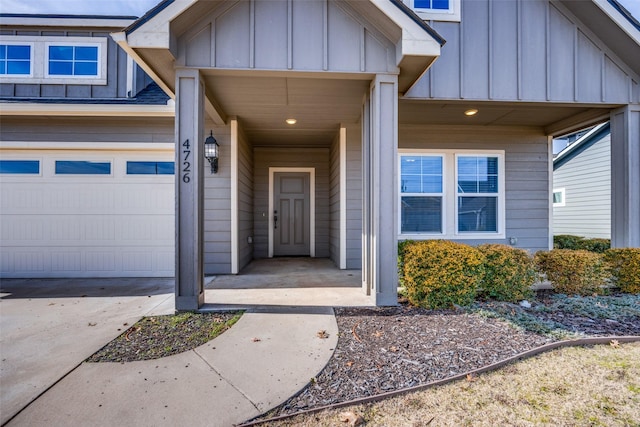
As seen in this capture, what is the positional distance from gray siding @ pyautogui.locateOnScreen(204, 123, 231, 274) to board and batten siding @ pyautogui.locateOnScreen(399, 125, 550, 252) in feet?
13.3

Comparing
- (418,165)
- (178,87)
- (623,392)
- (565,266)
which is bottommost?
(623,392)

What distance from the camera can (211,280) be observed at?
4.92m

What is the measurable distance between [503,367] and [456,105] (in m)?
3.79

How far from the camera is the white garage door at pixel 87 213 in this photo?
17.1 feet

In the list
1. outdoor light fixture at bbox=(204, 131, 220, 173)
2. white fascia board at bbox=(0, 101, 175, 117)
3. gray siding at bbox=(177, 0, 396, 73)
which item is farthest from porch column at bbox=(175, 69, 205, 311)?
white fascia board at bbox=(0, 101, 175, 117)

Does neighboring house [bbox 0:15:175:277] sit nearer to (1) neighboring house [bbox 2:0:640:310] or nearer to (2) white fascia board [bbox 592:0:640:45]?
(1) neighboring house [bbox 2:0:640:310]

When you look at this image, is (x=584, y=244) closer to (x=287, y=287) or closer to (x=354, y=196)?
(x=354, y=196)

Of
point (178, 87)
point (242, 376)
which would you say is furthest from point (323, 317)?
point (178, 87)

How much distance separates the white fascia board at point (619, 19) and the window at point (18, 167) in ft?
28.9

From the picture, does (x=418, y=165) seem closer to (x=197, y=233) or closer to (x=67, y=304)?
(x=197, y=233)

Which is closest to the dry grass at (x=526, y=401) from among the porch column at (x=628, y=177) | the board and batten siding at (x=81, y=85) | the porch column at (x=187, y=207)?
the porch column at (x=187, y=207)

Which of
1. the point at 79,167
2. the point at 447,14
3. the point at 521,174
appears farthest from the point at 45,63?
the point at 521,174

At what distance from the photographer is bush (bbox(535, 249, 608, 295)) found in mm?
3971

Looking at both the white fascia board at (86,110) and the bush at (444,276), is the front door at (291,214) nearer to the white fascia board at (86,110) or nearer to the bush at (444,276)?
the white fascia board at (86,110)
